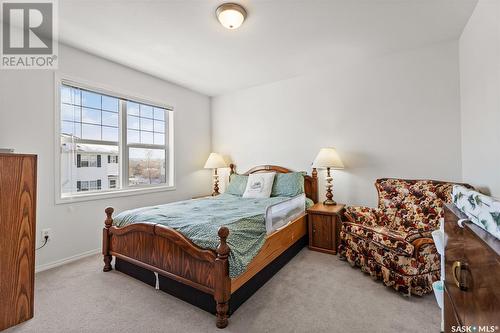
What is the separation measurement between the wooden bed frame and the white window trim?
73cm

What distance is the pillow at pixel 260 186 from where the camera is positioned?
335 cm

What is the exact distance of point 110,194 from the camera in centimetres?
302

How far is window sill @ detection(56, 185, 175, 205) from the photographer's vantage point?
2623 millimetres

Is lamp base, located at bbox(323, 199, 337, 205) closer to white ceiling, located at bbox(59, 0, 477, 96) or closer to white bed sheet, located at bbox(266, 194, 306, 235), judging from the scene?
white bed sheet, located at bbox(266, 194, 306, 235)

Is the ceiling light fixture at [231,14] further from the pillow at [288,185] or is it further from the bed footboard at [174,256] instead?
the pillow at [288,185]

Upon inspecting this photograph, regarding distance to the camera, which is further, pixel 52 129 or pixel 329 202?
pixel 329 202

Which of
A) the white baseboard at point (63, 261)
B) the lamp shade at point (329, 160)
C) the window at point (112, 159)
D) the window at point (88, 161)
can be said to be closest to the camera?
the white baseboard at point (63, 261)

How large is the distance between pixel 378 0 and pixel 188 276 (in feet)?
9.13

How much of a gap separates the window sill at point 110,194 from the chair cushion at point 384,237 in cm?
276

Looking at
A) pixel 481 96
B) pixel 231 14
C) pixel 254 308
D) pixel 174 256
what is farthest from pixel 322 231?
pixel 231 14

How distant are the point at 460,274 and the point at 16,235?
7.46 ft

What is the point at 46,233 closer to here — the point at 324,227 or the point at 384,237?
the point at 324,227

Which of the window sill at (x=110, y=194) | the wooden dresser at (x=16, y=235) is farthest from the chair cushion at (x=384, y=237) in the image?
the window sill at (x=110, y=194)

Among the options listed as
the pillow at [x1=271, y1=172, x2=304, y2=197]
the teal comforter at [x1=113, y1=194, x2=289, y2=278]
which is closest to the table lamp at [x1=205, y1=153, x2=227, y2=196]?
the pillow at [x1=271, y1=172, x2=304, y2=197]
